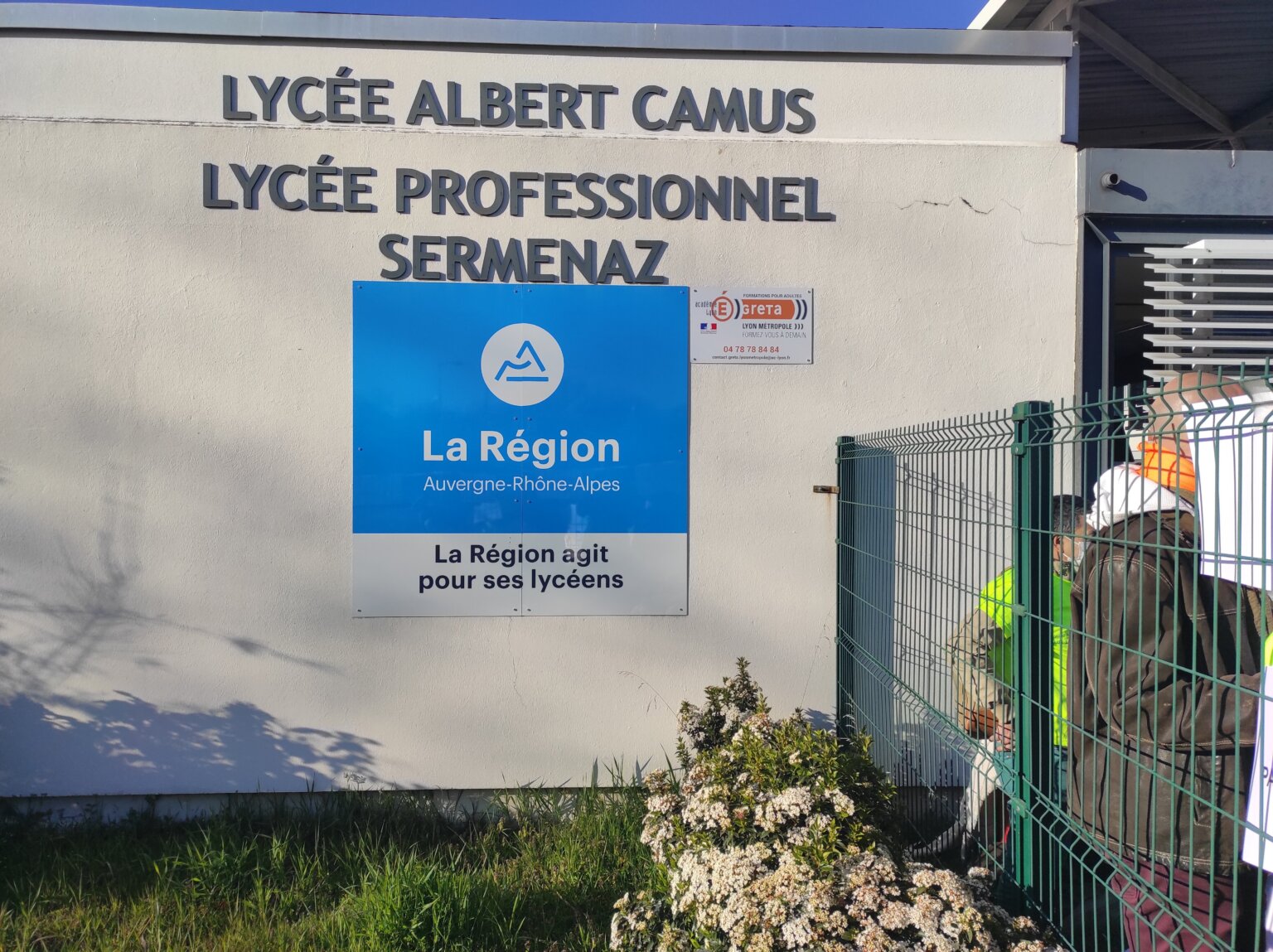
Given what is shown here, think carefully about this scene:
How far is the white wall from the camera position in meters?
4.25

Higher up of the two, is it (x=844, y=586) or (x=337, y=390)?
(x=337, y=390)

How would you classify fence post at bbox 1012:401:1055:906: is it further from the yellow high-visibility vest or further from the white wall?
the white wall

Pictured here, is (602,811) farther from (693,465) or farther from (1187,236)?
(1187,236)

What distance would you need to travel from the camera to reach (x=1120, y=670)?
7.42 feet

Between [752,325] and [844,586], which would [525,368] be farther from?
[844,586]

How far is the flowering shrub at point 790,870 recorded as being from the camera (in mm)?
2342

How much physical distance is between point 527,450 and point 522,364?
37 cm

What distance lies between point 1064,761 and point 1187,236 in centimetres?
290

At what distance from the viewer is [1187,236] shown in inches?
178

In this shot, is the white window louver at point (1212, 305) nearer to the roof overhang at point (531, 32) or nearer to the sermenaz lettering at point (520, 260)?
the roof overhang at point (531, 32)

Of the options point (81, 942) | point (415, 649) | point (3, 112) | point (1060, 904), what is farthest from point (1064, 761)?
point (3, 112)

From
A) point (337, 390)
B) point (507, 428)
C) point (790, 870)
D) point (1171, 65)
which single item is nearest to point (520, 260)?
point (507, 428)

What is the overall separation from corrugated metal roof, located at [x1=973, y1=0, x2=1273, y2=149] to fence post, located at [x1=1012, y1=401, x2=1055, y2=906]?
433 cm

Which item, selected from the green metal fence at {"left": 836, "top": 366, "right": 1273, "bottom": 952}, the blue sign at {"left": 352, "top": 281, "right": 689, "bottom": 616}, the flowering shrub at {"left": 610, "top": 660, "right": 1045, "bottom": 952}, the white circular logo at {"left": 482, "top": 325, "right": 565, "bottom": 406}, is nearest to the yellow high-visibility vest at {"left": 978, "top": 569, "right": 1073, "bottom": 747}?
the green metal fence at {"left": 836, "top": 366, "right": 1273, "bottom": 952}
